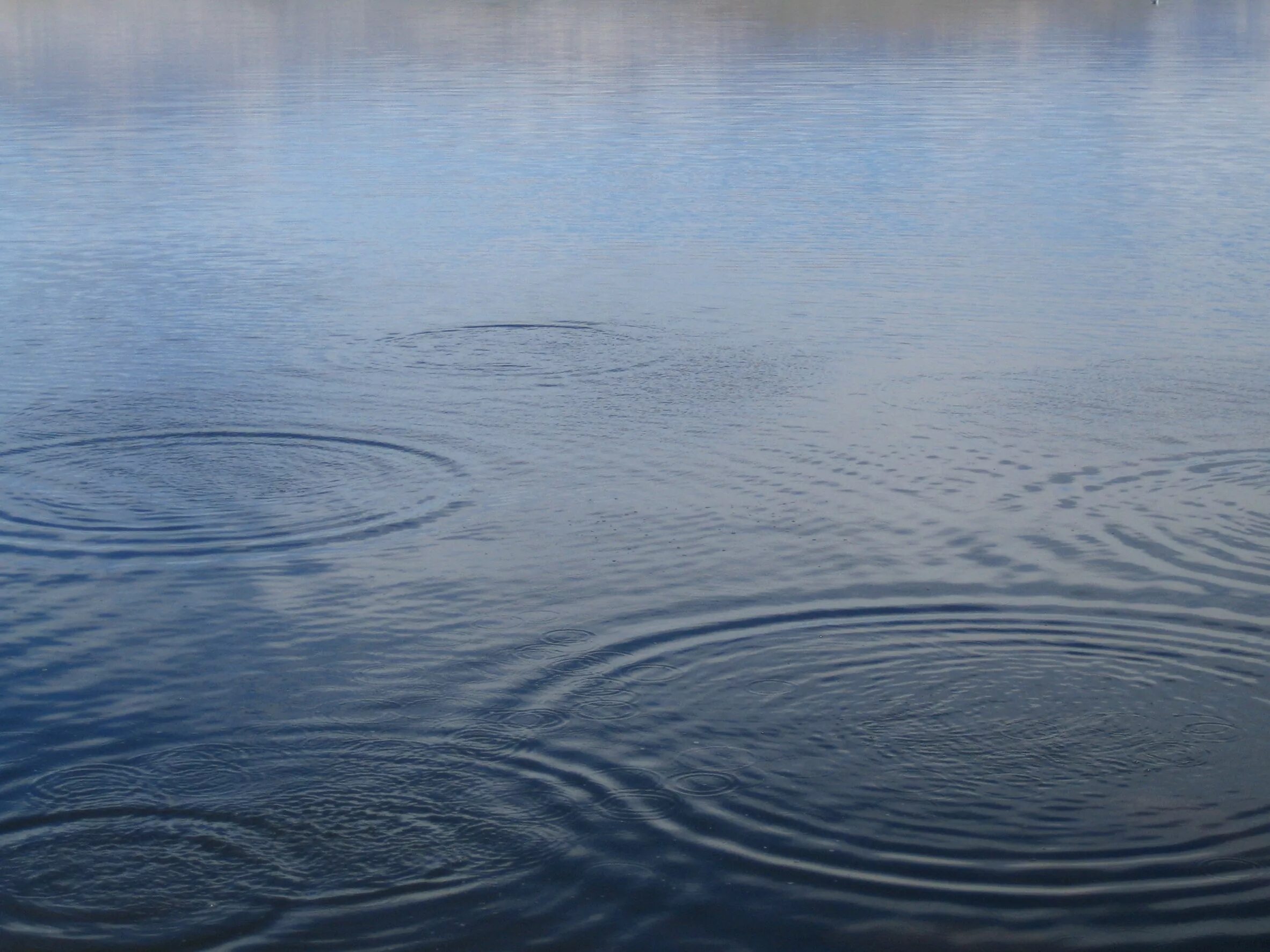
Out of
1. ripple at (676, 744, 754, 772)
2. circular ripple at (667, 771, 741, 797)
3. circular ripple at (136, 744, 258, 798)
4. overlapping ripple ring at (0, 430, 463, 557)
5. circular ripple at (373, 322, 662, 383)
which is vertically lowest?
circular ripple at (136, 744, 258, 798)

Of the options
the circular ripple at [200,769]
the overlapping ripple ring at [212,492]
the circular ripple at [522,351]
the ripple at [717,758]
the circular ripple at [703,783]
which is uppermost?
the circular ripple at [522,351]

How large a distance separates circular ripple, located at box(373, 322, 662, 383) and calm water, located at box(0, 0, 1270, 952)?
76 mm

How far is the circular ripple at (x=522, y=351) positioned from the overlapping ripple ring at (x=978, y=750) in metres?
5.46

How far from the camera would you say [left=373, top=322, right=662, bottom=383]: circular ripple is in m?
14.6

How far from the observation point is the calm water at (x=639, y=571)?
698 cm

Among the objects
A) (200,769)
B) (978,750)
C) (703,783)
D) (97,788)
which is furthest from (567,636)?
(97,788)

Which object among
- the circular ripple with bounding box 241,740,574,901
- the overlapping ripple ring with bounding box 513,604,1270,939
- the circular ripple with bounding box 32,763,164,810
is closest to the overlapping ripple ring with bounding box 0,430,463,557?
the overlapping ripple ring with bounding box 513,604,1270,939

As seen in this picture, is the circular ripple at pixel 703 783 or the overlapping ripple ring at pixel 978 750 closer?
the overlapping ripple ring at pixel 978 750

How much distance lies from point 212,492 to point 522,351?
165 inches

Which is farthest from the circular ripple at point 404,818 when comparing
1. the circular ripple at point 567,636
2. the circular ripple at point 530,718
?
the circular ripple at point 567,636

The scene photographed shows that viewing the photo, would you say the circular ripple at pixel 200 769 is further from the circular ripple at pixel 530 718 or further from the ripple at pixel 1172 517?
the ripple at pixel 1172 517

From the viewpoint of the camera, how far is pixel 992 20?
75250 mm

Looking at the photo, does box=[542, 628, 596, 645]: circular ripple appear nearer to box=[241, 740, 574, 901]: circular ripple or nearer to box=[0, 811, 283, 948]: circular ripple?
box=[241, 740, 574, 901]: circular ripple

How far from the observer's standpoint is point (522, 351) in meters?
15.3
